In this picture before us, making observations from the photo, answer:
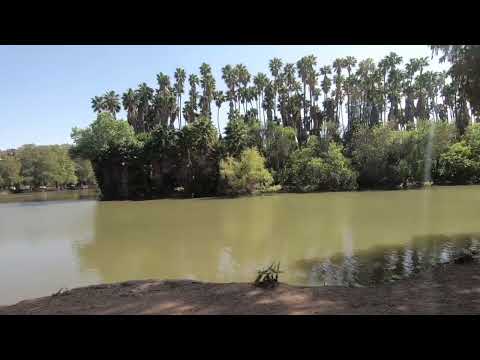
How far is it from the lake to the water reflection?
2 cm

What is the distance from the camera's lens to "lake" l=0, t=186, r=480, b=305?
9430mm

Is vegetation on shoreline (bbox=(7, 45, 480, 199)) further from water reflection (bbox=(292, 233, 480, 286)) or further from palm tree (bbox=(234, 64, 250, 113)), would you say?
water reflection (bbox=(292, 233, 480, 286))

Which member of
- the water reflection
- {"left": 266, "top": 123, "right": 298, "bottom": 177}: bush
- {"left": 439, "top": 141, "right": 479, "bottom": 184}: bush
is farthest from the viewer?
{"left": 266, "top": 123, "right": 298, "bottom": 177}: bush

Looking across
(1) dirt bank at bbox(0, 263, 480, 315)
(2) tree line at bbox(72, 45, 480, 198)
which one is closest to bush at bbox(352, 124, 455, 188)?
(2) tree line at bbox(72, 45, 480, 198)

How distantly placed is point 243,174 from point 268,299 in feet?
110

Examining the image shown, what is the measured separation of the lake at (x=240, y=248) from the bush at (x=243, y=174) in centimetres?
1831

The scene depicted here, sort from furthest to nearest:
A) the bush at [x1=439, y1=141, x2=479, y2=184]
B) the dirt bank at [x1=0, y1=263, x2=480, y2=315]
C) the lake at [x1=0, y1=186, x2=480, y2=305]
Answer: the bush at [x1=439, y1=141, x2=479, y2=184] < the lake at [x1=0, y1=186, x2=480, y2=305] < the dirt bank at [x1=0, y1=263, x2=480, y2=315]

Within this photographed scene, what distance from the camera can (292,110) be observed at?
55625 millimetres

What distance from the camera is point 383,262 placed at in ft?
32.1

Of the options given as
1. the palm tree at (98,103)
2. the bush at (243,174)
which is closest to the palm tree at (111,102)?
the palm tree at (98,103)

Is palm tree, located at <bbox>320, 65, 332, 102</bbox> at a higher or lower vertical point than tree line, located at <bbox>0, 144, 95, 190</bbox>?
higher
